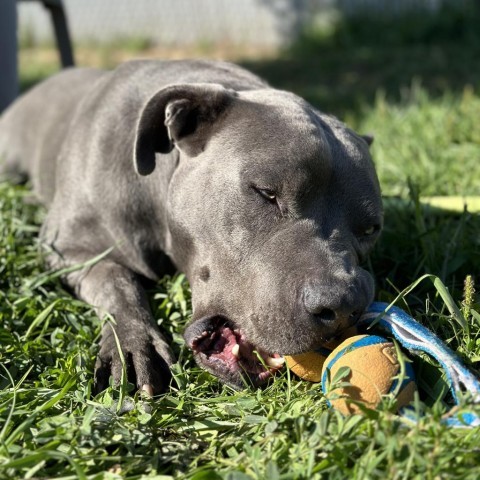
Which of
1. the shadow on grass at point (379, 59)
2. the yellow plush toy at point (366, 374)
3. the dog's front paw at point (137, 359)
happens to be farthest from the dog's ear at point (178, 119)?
the shadow on grass at point (379, 59)

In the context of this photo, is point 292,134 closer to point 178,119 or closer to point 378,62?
point 178,119

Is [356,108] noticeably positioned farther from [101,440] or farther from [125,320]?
[101,440]

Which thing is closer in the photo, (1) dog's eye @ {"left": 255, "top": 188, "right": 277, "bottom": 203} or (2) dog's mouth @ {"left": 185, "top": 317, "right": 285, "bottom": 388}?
(2) dog's mouth @ {"left": 185, "top": 317, "right": 285, "bottom": 388}

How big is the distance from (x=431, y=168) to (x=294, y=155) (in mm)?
2163

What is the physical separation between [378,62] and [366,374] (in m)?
7.58

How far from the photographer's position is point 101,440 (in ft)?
7.01

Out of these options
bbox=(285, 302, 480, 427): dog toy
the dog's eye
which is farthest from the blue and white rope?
the dog's eye

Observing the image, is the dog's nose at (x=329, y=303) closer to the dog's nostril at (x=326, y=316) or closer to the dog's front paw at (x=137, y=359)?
the dog's nostril at (x=326, y=316)

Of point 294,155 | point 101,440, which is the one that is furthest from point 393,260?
point 101,440

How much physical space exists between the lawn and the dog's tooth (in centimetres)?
4

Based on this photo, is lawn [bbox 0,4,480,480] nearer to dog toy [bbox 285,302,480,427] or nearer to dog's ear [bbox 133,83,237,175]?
dog toy [bbox 285,302,480,427]

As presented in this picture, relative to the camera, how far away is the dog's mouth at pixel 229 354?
2.55 meters

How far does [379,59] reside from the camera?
A: 940 centimetres

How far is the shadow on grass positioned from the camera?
7.62 meters
